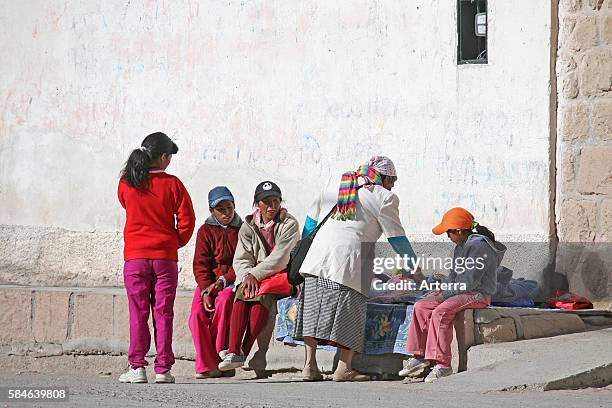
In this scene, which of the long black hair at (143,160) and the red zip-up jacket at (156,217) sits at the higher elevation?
the long black hair at (143,160)

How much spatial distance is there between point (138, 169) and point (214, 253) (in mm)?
1171

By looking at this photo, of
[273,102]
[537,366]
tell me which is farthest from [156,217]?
[273,102]

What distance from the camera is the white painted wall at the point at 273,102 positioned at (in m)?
10.1

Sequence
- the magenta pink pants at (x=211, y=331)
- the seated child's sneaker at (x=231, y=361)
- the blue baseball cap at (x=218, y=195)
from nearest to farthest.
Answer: the seated child's sneaker at (x=231, y=361), the magenta pink pants at (x=211, y=331), the blue baseball cap at (x=218, y=195)

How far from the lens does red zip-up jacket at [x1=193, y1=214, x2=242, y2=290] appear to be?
9359 millimetres

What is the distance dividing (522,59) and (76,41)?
4125 millimetres

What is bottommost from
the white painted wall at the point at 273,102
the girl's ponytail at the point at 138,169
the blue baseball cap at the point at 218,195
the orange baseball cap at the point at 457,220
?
the orange baseball cap at the point at 457,220

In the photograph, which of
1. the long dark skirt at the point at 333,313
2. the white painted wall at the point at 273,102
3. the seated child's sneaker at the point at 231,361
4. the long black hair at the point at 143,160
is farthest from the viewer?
the white painted wall at the point at 273,102

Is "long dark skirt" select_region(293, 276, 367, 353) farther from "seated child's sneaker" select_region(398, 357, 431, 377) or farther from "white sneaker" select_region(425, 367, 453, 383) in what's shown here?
"white sneaker" select_region(425, 367, 453, 383)

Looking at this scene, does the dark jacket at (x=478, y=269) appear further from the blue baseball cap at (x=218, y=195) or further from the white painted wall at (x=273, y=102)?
the blue baseball cap at (x=218, y=195)

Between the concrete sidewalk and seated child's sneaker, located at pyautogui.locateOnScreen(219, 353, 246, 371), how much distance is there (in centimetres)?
159

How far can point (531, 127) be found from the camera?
1001 centimetres

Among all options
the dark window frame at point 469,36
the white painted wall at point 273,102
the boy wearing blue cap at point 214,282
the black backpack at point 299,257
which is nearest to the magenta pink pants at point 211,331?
the boy wearing blue cap at point 214,282

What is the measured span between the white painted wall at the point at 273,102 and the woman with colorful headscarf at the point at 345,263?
1638 millimetres
